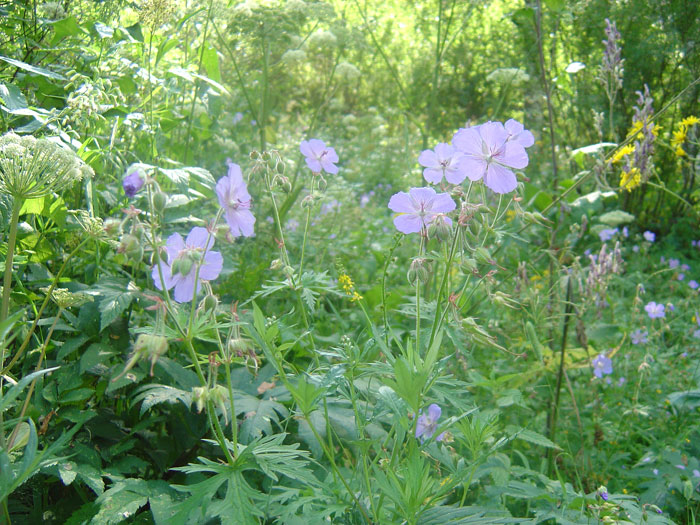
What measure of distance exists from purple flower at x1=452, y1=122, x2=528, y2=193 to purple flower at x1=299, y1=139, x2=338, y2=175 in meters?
0.48

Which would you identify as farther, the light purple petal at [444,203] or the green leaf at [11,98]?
the green leaf at [11,98]

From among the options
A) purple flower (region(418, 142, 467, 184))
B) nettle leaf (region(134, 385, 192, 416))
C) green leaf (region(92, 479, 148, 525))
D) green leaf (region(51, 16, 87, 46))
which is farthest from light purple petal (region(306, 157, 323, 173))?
green leaf (region(51, 16, 87, 46))

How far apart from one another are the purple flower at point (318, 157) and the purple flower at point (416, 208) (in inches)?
14.4

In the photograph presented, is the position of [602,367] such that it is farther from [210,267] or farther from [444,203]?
[210,267]

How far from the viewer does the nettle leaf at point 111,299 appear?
1706 mm

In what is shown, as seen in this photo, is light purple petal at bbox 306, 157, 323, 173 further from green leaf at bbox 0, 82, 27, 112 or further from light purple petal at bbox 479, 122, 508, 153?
green leaf at bbox 0, 82, 27, 112

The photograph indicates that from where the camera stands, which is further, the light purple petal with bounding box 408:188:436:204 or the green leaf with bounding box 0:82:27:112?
the green leaf with bounding box 0:82:27:112

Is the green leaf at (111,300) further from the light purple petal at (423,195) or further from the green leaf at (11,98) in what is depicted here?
the light purple petal at (423,195)

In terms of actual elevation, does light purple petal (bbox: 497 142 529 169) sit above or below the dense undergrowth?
above

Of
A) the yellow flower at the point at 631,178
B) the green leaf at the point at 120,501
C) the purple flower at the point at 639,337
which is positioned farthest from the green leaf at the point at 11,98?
the purple flower at the point at 639,337

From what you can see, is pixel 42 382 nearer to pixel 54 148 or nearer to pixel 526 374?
pixel 54 148

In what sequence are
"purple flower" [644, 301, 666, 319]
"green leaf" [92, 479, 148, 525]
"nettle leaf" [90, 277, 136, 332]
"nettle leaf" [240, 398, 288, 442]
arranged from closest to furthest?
"green leaf" [92, 479, 148, 525] < "nettle leaf" [240, 398, 288, 442] < "nettle leaf" [90, 277, 136, 332] < "purple flower" [644, 301, 666, 319]

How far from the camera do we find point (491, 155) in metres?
1.27

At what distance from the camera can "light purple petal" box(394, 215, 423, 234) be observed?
1333 millimetres
